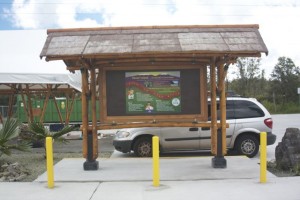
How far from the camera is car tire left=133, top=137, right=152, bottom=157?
36.8ft

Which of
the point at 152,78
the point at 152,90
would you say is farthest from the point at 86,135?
the point at 152,78

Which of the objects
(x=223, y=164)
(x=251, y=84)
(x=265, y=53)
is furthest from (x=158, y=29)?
(x=251, y=84)

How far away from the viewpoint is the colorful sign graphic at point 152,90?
909 centimetres

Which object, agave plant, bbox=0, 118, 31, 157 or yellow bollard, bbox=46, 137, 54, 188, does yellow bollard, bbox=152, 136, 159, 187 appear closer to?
yellow bollard, bbox=46, 137, 54, 188

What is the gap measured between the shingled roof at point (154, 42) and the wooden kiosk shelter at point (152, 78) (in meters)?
0.02

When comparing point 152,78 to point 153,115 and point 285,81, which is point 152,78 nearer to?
point 153,115

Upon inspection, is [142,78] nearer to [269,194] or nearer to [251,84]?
[269,194]

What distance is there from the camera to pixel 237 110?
11516mm

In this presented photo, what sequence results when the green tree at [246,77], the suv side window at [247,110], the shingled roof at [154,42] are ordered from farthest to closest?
the green tree at [246,77] → the suv side window at [247,110] → the shingled roof at [154,42]

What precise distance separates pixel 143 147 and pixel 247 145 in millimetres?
2969

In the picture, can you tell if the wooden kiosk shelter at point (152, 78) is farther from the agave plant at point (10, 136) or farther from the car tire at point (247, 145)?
the car tire at point (247, 145)

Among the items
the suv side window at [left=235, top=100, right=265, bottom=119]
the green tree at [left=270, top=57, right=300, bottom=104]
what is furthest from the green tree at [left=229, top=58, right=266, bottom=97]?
the suv side window at [left=235, top=100, right=265, bottom=119]

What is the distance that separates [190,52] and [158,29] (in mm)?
1426

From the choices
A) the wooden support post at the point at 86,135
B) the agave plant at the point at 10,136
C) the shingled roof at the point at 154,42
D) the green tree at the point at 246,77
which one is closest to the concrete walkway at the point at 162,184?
the wooden support post at the point at 86,135
